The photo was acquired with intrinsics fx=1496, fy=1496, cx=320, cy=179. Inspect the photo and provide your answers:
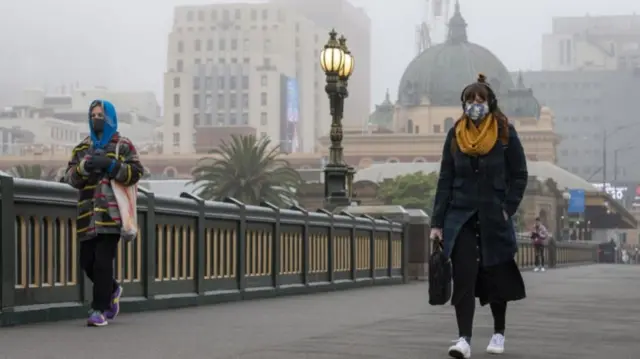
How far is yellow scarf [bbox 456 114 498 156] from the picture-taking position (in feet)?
30.2

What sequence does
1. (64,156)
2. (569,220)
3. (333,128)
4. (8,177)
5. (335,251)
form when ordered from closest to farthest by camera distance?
(8,177) → (335,251) → (333,128) → (569,220) → (64,156)

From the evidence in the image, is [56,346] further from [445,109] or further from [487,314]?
[445,109]

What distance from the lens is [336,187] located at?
1083 inches

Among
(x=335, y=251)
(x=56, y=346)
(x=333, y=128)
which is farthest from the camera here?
(x=333, y=128)

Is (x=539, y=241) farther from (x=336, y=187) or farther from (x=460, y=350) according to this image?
(x=460, y=350)

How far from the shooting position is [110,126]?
10977 millimetres

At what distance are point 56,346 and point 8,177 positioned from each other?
202 centimetres

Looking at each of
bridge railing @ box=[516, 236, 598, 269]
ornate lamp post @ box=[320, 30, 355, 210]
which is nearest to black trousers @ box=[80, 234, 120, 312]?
ornate lamp post @ box=[320, 30, 355, 210]

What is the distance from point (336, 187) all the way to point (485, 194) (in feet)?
60.0

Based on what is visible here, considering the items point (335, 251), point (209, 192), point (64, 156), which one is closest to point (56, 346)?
point (335, 251)

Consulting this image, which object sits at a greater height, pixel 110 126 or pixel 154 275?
pixel 110 126

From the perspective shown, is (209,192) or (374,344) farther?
(209,192)

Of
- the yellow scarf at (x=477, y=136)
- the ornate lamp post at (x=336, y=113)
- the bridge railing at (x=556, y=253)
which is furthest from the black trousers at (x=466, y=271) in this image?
the bridge railing at (x=556, y=253)

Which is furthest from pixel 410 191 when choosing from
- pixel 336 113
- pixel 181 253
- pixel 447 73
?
pixel 181 253
